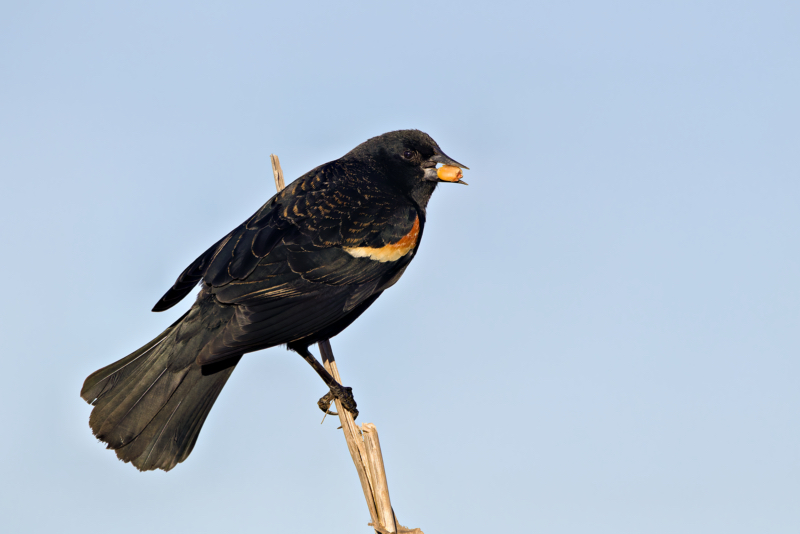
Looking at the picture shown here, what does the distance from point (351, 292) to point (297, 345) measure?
0.58 m

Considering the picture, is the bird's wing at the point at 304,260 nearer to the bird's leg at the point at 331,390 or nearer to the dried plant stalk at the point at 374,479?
the bird's leg at the point at 331,390

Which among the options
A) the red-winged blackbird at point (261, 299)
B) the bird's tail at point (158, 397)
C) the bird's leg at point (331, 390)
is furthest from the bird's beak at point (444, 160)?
the bird's tail at point (158, 397)

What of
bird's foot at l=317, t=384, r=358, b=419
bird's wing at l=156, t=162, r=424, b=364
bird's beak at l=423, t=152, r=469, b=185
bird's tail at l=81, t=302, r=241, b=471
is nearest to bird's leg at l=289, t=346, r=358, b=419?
bird's foot at l=317, t=384, r=358, b=419

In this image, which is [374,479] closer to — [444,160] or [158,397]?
[158,397]

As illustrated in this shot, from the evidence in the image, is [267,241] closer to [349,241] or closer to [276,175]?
[349,241]

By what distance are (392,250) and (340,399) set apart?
123cm

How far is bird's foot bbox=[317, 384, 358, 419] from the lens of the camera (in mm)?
5188

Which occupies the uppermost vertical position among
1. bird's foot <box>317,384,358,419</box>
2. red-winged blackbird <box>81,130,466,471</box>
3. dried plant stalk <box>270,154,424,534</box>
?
red-winged blackbird <box>81,130,466,471</box>

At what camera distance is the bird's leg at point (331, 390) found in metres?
5.19

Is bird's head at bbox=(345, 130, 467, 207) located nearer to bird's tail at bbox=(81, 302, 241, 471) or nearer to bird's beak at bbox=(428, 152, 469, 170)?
bird's beak at bbox=(428, 152, 469, 170)

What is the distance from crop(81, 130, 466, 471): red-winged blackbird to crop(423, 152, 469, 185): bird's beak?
0.52m

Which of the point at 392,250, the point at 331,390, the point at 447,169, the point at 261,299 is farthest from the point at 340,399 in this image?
the point at 447,169

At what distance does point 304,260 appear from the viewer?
4965mm

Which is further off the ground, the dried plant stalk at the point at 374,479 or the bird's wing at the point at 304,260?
the bird's wing at the point at 304,260
